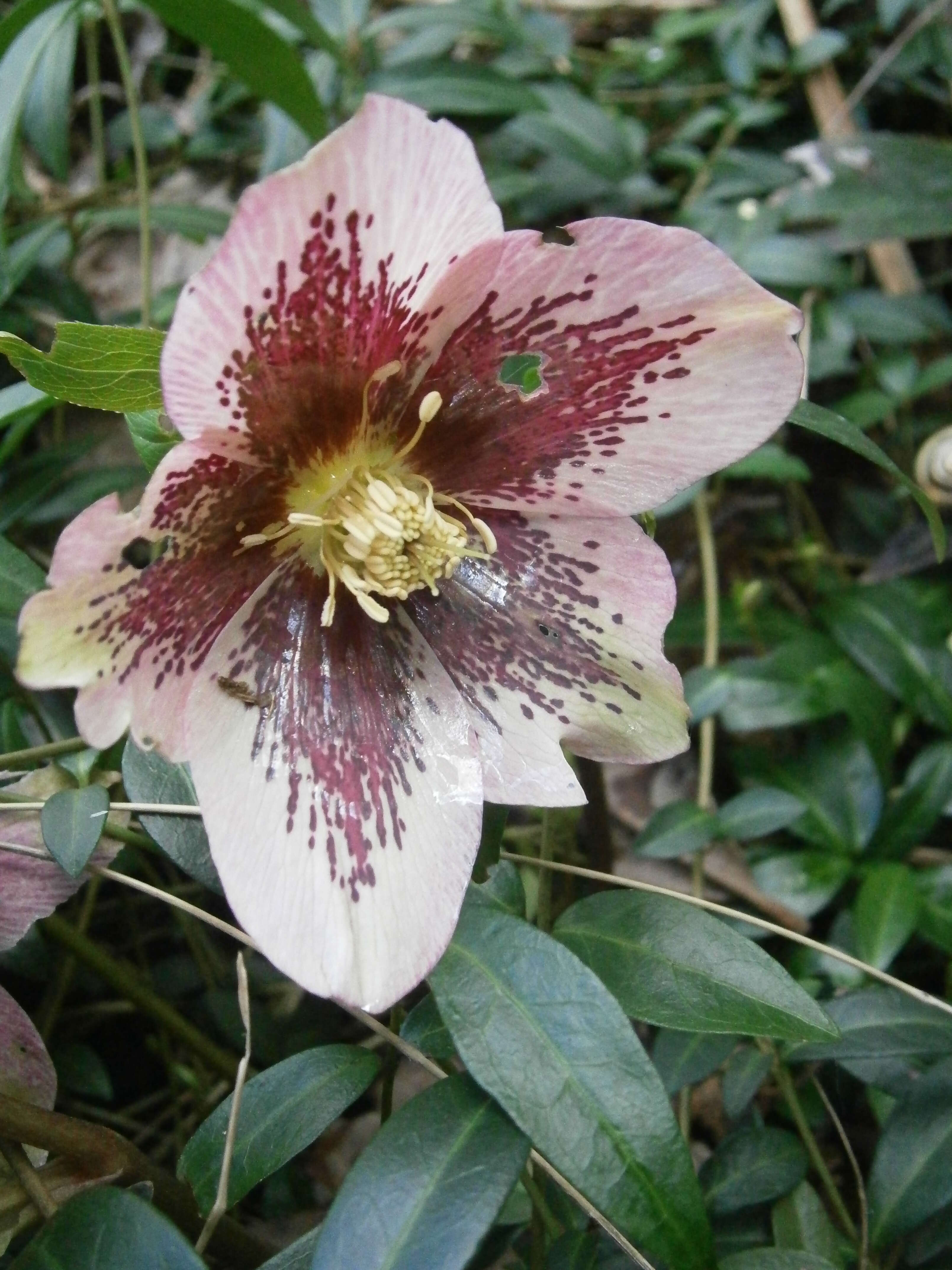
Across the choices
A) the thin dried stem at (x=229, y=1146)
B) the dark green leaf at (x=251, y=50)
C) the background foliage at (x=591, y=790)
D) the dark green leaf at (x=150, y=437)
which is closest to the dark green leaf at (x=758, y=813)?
the background foliage at (x=591, y=790)

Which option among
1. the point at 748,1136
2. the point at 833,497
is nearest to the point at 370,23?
the point at 833,497

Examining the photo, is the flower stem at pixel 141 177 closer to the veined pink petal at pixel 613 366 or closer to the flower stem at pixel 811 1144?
the veined pink petal at pixel 613 366

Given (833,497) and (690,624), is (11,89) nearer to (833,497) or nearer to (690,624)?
(690,624)

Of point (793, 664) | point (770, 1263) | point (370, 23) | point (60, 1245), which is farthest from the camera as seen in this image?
point (370, 23)

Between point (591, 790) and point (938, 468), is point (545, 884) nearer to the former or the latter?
point (591, 790)

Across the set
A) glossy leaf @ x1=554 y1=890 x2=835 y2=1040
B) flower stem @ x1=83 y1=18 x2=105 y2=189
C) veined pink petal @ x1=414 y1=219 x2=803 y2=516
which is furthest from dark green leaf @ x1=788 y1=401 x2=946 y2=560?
flower stem @ x1=83 y1=18 x2=105 y2=189

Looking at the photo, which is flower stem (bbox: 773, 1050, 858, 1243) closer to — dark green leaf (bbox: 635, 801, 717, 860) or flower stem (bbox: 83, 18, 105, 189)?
dark green leaf (bbox: 635, 801, 717, 860)

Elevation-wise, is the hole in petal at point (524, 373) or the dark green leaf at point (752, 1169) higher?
the hole in petal at point (524, 373)
